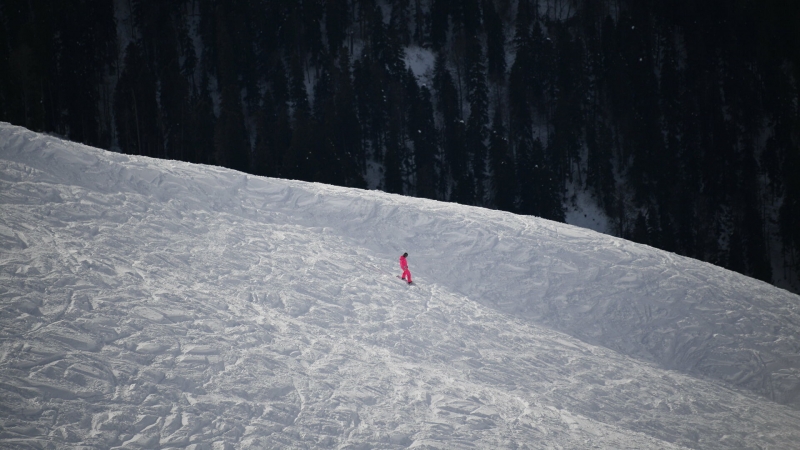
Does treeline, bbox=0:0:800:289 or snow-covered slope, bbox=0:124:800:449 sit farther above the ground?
treeline, bbox=0:0:800:289

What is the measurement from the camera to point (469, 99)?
3172 inches

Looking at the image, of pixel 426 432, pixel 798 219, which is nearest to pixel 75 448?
pixel 426 432

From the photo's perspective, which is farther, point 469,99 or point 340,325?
point 469,99

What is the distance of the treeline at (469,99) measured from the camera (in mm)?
65750

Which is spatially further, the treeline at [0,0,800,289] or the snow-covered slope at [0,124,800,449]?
the treeline at [0,0,800,289]

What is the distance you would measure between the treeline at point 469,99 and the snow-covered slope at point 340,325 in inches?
1528

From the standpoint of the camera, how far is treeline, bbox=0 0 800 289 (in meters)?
65.8

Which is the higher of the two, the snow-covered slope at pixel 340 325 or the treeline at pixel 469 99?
the treeline at pixel 469 99

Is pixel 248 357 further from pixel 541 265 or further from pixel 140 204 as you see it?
pixel 541 265

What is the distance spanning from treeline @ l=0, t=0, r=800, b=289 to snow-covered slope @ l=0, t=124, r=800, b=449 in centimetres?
3880

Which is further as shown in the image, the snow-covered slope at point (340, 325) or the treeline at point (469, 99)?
the treeline at point (469, 99)

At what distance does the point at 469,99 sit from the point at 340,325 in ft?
226

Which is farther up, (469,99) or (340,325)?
(469,99)

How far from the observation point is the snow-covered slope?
11.5 meters
